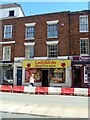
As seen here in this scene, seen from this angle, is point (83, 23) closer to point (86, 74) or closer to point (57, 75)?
point (86, 74)

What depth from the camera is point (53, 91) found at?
65.5 feet

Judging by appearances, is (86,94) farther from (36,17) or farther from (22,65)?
(36,17)

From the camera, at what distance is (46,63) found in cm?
2719

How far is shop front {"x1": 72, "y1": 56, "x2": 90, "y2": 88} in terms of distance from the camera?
1023 inches

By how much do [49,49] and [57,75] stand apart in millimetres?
3316

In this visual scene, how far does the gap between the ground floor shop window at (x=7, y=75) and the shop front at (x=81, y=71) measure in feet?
27.5

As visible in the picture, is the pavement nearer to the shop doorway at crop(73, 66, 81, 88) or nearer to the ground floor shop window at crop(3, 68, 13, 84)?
the shop doorway at crop(73, 66, 81, 88)

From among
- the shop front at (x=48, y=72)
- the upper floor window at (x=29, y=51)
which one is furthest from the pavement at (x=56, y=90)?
the upper floor window at (x=29, y=51)

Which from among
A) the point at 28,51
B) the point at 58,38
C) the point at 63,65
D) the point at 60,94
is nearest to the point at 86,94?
the point at 60,94

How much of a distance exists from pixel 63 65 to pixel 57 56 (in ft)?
5.00

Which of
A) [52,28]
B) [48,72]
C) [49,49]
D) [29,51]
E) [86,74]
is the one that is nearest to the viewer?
[86,74]

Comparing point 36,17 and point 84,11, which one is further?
point 36,17

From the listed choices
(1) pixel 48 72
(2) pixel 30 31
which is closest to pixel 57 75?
(1) pixel 48 72

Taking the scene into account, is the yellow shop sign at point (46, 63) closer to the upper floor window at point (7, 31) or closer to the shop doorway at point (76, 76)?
the shop doorway at point (76, 76)
